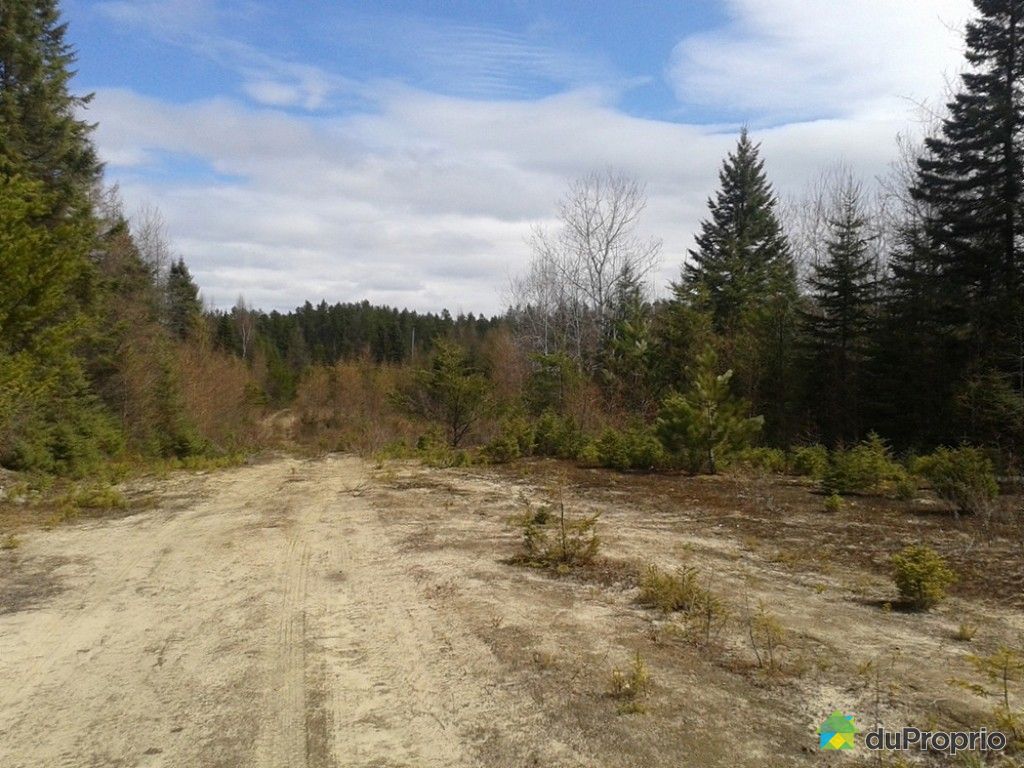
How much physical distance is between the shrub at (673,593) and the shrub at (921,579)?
165cm

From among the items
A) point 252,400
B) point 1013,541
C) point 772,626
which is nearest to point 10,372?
point 772,626

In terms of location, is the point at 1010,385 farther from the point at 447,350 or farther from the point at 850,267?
the point at 447,350

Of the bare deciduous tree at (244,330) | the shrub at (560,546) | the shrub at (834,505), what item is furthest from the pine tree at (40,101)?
the bare deciduous tree at (244,330)

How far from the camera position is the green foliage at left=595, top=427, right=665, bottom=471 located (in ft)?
51.0

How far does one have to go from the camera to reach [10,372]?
9422 mm

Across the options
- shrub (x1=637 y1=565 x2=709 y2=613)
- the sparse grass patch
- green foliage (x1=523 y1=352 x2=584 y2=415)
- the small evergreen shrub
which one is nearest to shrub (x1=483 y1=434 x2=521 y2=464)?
green foliage (x1=523 y1=352 x2=584 y2=415)

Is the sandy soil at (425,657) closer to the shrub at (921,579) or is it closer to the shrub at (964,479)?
the shrub at (921,579)

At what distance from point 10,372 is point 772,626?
31.4 ft

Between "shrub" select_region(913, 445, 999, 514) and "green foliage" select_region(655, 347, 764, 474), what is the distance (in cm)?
350

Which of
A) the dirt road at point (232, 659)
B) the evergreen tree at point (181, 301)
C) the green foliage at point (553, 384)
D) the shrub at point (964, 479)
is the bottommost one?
the dirt road at point (232, 659)

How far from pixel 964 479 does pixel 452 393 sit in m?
14.2

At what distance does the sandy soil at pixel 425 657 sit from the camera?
4.03 meters

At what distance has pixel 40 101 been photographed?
64.9 feet

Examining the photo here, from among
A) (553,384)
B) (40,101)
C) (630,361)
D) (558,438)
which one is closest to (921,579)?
(558,438)
